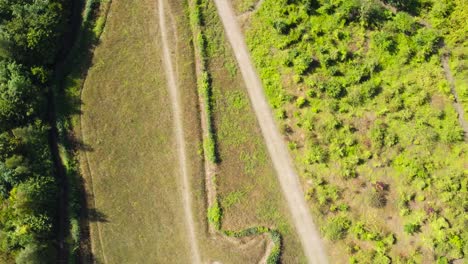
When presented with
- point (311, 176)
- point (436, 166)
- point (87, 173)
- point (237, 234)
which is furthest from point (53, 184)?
point (436, 166)

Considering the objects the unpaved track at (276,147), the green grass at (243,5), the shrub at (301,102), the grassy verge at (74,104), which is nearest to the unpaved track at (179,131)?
the unpaved track at (276,147)

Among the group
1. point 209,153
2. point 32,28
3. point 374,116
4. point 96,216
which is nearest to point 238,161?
point 209,153

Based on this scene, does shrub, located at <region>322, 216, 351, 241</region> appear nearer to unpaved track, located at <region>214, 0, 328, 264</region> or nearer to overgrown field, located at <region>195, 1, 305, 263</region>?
unpaved track, located at <region>214, 0, 328, 264</region>

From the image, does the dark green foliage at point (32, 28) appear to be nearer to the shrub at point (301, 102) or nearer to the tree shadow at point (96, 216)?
the tree shadow at point (96, 216)

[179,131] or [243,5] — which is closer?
[179,131]

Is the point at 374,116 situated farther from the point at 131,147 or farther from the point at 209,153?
the point at 131,147

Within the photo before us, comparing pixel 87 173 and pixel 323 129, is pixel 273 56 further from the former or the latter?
pixel 87 173

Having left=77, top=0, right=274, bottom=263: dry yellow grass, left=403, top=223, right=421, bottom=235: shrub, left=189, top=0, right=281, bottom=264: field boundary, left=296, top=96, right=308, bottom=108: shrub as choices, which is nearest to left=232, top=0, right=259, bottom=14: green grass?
left=189, top=0, right=281, bottom=264: field boundary
